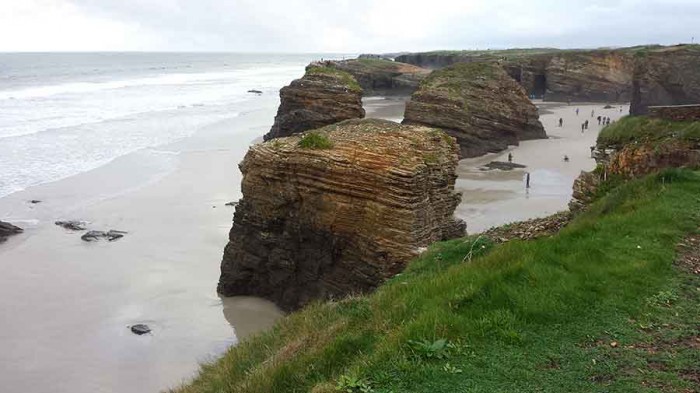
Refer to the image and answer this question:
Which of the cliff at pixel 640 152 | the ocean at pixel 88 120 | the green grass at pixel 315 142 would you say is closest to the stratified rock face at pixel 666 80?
the cliff at pixel 640 152

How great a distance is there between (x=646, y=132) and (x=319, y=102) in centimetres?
2484

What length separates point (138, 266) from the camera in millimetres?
21812

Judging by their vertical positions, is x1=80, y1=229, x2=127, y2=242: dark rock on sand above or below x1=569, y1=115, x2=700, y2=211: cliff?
below

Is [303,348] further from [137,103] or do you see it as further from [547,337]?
[137,103]

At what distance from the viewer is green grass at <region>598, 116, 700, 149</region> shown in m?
14.6

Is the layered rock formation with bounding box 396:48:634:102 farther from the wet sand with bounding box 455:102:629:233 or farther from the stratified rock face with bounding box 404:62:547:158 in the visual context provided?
the stratified rock face with bounding box 404:62:547:158

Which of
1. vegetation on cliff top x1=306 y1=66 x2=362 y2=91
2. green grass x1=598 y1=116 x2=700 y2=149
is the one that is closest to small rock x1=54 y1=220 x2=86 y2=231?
vegetation on cliff top x1=306 y1=66 x2=362 y2=91

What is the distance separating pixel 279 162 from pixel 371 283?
4670 millimetres

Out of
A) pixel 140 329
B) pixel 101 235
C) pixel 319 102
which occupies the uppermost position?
pixel 319 102

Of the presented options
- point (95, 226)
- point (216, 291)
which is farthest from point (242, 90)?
point (216, 291)

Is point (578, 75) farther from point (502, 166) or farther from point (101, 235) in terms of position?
point (101, 235)

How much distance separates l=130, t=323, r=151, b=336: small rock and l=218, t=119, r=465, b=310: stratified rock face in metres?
2.92

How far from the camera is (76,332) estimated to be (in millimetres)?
17047

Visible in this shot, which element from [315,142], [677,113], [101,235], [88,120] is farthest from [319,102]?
[88,120]
